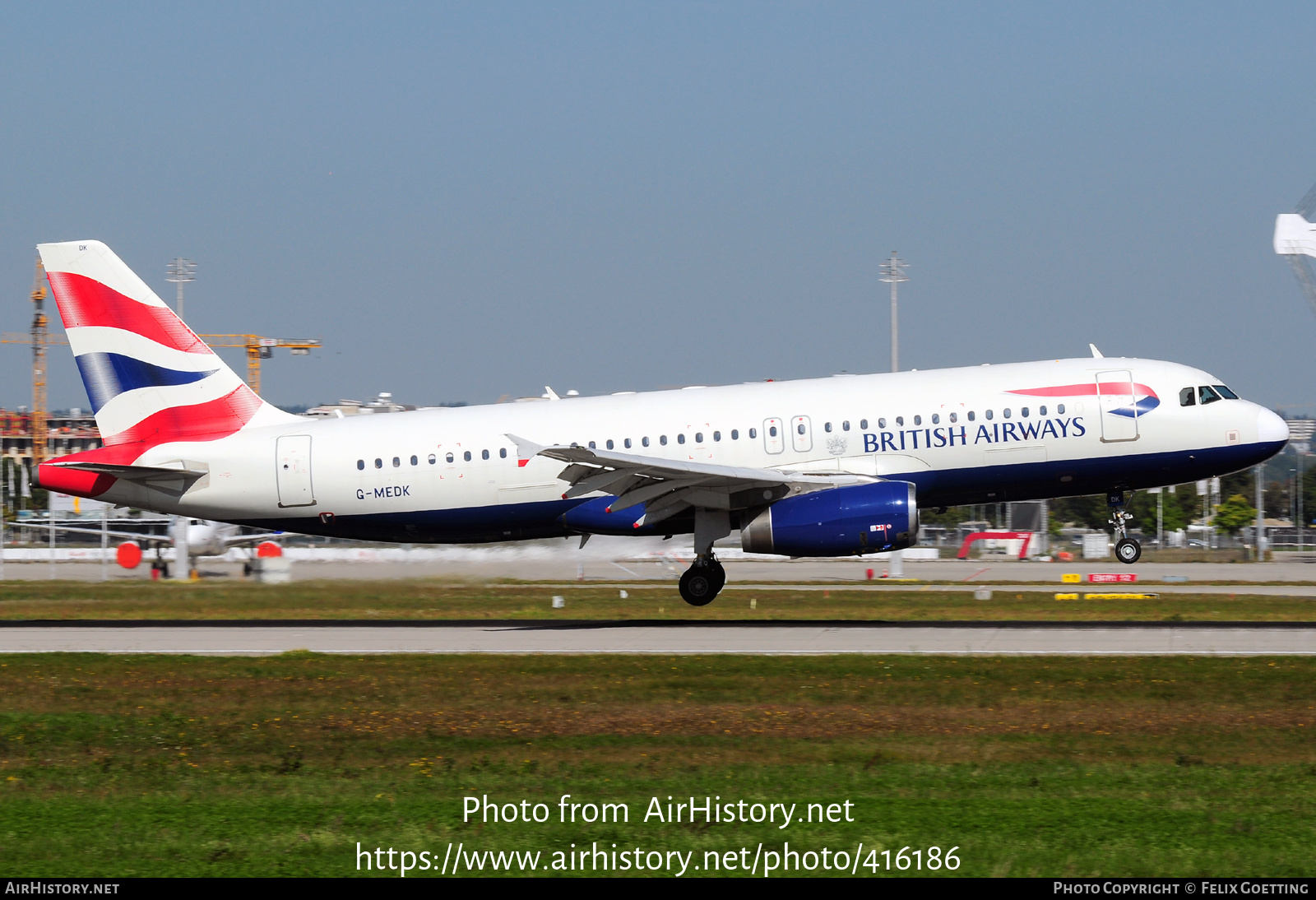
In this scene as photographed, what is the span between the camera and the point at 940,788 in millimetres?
12453

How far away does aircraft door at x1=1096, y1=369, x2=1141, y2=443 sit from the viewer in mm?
27609

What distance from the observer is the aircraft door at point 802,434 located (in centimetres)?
2808

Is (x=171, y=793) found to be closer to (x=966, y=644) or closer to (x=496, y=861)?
(x=496, y=861)

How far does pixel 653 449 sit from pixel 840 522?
4625 millimetres

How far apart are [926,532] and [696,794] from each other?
94099mm

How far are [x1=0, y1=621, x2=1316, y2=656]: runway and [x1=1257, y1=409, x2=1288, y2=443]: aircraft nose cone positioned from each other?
153 inches

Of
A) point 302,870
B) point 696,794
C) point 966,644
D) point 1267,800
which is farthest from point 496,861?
point 966,644

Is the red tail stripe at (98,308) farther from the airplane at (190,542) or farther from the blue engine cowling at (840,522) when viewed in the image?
the airplane at (190,542)

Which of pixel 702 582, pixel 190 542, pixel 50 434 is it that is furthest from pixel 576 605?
pixel 50 434

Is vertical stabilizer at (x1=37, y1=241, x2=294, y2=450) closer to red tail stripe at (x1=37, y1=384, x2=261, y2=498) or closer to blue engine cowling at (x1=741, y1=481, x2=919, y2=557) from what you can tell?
red tail stripe at (x1=37, y1=384, x2=261, y2=498)

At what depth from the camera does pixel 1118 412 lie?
27.6 meters

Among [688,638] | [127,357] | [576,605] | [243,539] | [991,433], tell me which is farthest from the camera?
[243,539]

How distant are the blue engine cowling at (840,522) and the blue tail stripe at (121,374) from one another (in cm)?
1339

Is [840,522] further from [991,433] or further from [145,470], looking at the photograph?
[145,470]
